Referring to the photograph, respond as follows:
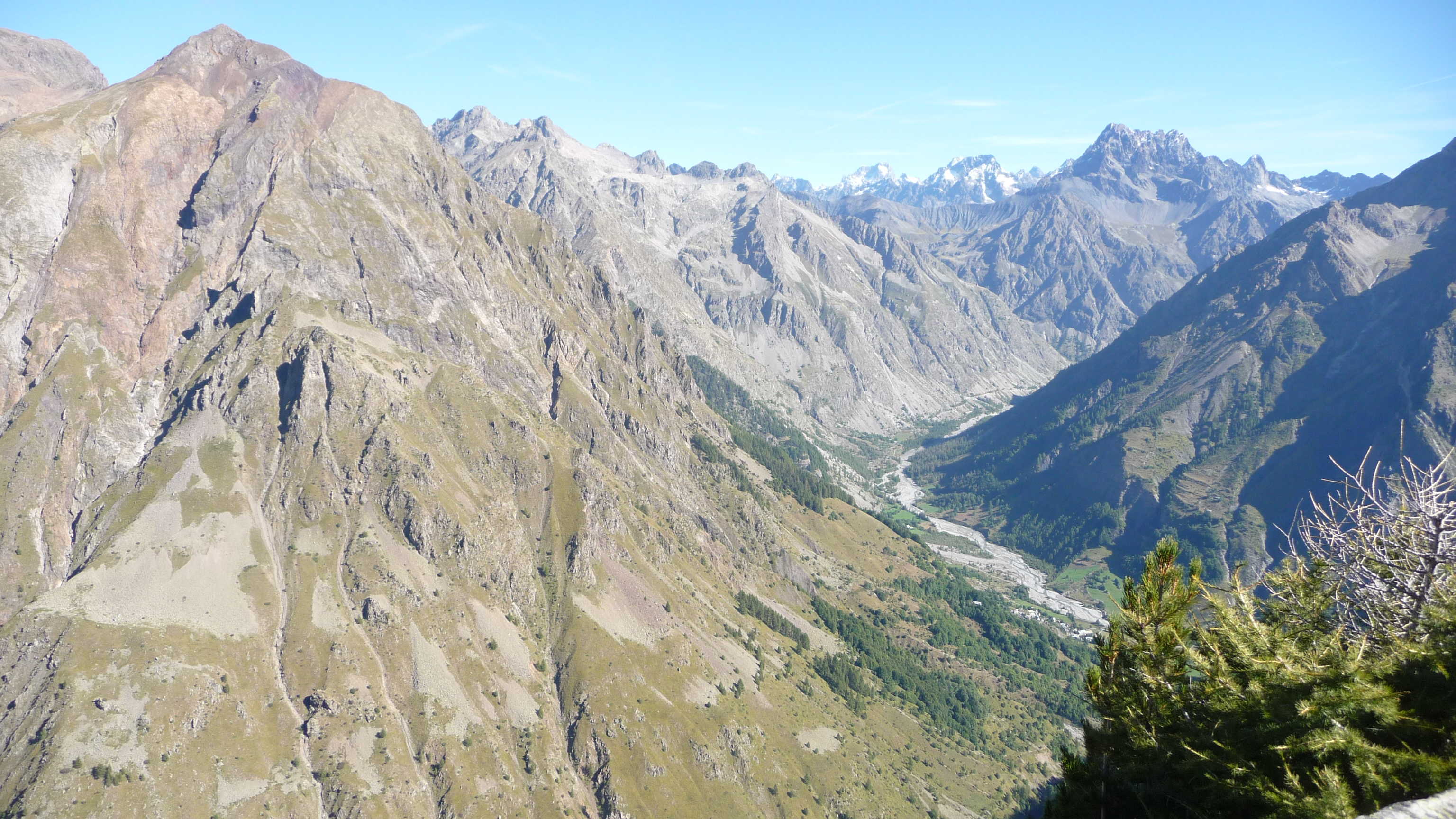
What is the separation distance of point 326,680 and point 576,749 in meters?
66.7

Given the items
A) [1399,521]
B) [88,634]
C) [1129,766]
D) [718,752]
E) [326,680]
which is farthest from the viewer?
[718,752]

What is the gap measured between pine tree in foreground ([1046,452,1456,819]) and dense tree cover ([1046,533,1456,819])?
0.14ft

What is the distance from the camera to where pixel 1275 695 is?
18938 mm

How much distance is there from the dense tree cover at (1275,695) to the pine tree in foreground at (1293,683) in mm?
44

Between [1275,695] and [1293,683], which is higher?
[1293,683]

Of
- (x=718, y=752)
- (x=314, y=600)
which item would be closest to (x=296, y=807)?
(x=314, y=600)

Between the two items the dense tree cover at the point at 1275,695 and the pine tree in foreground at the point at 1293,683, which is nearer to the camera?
the dense tree cover at the point at 1275,695

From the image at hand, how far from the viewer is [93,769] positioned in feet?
472

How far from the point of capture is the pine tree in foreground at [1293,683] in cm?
1727

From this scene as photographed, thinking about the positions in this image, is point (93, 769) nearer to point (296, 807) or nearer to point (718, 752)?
point (296, 807)

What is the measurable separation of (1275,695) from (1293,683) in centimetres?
56

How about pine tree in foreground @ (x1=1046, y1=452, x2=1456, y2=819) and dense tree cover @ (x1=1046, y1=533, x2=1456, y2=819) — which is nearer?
dense tree cover @ (x1=1046, y1=533, x2=1456, y2=819)

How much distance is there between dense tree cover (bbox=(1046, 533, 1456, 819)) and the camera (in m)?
17.2

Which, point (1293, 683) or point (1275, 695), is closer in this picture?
point (1293, 683)
